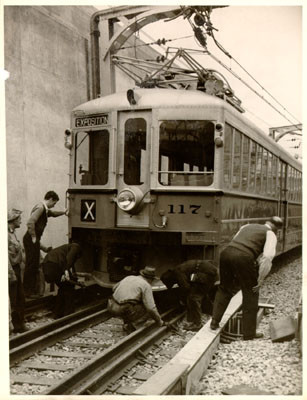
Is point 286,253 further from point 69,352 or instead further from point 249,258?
point 69,352

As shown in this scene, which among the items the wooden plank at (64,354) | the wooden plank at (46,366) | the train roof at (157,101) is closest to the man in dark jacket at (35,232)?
the train roof at (157,101)

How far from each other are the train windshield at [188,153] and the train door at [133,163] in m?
0.21

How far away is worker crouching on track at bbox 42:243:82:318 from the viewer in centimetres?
621

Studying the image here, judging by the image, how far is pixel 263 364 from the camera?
15.1 feet

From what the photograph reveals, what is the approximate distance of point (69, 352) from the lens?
501 cm

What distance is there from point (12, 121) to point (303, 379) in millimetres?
3645

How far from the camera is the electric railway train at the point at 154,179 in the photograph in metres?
6.05

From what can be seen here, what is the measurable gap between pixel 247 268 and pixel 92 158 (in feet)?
7.96

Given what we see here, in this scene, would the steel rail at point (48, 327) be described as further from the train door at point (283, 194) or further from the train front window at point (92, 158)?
the train door at point (283, 194)

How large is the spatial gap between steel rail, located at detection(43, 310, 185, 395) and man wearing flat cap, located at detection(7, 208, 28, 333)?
111cm

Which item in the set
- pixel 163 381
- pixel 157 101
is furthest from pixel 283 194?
pixel 163 381

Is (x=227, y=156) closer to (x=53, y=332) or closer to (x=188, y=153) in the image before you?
(x=188, y=153)
